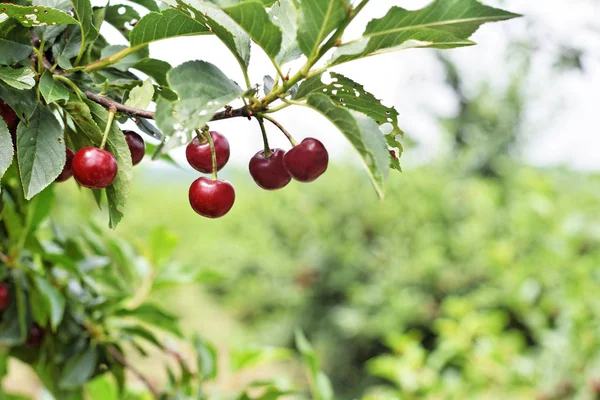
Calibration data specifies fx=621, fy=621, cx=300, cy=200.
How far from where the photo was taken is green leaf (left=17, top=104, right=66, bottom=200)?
0.60 m

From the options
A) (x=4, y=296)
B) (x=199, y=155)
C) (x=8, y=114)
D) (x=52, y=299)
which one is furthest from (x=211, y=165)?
(x=4, y=296)

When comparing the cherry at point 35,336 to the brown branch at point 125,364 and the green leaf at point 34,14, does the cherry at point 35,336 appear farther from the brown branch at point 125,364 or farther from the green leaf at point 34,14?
the green leaf at point 34,14

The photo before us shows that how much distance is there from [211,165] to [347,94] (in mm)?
157

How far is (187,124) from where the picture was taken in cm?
48

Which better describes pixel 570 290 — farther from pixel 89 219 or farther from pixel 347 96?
pixel 347 96

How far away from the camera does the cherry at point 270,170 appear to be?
661 mm

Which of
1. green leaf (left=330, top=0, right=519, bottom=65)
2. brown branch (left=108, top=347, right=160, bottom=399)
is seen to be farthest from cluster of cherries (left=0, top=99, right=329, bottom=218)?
brown branch (left=108, top=347, right=160, bottom=399)

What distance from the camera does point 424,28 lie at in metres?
0.52

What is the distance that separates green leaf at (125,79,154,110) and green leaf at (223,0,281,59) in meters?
0.13

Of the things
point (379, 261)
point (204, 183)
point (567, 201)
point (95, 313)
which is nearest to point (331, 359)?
point (379, 261)

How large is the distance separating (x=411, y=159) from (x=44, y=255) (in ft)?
13.4

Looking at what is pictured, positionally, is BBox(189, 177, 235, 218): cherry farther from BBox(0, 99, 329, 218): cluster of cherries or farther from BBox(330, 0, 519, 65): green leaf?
BBox(330, 0, 519, 65): green leaf

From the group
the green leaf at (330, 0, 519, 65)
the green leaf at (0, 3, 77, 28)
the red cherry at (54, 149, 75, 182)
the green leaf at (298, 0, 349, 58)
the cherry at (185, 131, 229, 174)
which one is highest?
the green leaf at (330, 0, 519, 65)

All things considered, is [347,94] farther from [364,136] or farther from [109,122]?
[109,122]
